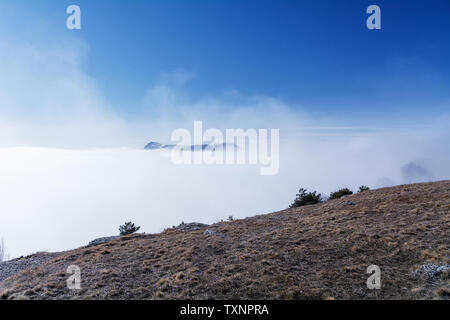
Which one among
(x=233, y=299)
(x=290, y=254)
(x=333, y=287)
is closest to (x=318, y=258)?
(x=290, y=254)

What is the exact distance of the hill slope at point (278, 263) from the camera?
30.0 ft

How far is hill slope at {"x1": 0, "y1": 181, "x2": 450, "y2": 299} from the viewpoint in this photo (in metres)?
9.16

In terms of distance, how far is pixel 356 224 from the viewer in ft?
54.2

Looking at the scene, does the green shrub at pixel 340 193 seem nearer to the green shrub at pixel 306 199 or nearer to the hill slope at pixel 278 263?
the green shrub at pixel 306 199

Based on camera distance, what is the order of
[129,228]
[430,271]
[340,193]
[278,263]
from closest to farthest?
[430,271], [278,263], [129,228], [340,193]

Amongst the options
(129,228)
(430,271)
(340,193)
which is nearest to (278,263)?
(430,271)

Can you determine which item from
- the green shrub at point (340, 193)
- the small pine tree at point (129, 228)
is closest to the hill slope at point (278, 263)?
the small pine tree at point (129, 228)

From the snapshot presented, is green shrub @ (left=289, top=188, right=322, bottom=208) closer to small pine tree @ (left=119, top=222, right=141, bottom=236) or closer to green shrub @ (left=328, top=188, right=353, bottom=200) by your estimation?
green shrub @ (left=328, top=188, right=353, bottom=200)

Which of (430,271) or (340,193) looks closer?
(430,271)

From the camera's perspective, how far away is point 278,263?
38.0 ft

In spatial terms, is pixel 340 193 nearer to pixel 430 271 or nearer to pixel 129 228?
pixel 430 271
